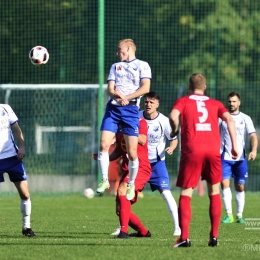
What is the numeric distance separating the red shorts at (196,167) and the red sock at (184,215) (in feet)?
0.59

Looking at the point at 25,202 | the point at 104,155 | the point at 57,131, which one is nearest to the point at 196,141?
the point at 104,155

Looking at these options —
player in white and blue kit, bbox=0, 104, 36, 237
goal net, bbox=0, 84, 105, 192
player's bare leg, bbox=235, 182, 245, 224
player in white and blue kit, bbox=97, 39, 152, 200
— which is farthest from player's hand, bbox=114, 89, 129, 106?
goal net, bbox=0, 84, 105, 192

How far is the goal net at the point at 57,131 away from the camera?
79.2 ft

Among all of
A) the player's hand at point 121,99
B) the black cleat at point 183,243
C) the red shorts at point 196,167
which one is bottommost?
the black cleat at point 183,243

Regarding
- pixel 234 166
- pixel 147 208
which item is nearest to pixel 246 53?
pixel 147 208

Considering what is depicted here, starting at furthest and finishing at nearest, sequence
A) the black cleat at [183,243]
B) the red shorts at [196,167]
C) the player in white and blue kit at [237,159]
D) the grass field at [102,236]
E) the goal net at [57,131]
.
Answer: the goal net at [57,131] → the player in white and blue kit at [237,159] → the black cleat at [183,243] → the red shorts at [196,167] → the grass field at [102,236]

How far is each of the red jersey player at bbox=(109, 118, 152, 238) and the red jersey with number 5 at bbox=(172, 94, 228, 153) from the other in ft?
6.58

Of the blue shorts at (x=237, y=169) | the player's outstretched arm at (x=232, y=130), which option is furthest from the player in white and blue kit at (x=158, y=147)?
the blue shorts at (x=237, y=169)

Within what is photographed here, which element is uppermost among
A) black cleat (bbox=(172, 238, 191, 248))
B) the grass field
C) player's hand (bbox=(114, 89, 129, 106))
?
player's hand (bbox=(114, 89, 129, 106))

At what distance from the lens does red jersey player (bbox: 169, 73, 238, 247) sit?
9766mm

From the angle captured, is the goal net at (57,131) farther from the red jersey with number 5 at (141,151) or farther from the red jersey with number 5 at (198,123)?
the red jersey with number 5 at (198,123)

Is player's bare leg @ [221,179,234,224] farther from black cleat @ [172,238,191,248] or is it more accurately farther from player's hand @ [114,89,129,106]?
black cleat @ [172,238,191,248]

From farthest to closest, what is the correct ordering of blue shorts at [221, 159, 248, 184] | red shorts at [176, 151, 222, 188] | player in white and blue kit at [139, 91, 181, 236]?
blue shorts at [221, 159, 248, 184]
player in white and blue kit at [139, 91, 181, 236]
red shorts at [176, 151, 222, 188]

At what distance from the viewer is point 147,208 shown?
1916 cm
